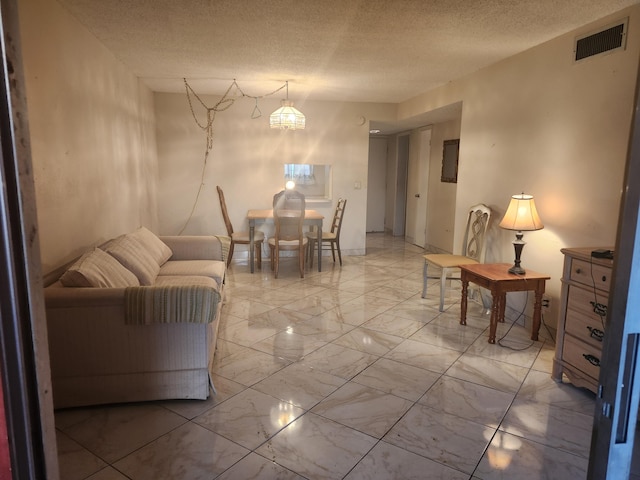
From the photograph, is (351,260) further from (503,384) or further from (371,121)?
(503,384)

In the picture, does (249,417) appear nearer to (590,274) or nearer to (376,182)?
(590,274)

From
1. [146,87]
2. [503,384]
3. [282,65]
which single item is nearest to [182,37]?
[282,65]

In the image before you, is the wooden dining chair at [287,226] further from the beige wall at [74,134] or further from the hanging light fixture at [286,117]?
the beige wall at [74,134]

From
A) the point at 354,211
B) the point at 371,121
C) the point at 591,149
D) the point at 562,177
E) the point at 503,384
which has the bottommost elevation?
the point at 503,384

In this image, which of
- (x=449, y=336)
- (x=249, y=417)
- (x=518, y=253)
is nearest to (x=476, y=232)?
(x=518, y=253)

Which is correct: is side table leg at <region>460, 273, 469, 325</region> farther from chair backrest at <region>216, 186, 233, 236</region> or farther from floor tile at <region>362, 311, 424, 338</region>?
chair backrest at <region>216, 186, 233, 236</region>

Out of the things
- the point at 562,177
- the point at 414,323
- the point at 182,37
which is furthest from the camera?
the point at 414,323

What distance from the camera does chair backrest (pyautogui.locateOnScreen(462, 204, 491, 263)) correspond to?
3994mm

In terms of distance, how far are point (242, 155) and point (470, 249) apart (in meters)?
3.46

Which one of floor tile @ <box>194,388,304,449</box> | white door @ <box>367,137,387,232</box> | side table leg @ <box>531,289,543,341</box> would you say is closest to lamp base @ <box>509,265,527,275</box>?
side table leg @ <box>531,289,543,341</box>

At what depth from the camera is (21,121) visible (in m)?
0.72

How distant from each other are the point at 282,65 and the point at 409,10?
1719 millimetres

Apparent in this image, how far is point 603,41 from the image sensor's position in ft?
9.04

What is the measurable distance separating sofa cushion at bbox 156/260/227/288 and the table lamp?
7.91 ft
